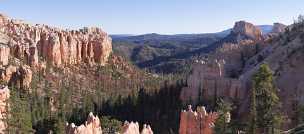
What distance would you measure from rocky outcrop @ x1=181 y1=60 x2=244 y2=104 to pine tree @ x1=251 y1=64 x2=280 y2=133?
5496 cm

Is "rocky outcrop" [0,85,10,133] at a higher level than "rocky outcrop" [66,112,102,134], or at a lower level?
lower

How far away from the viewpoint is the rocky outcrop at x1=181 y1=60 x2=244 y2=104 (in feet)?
359

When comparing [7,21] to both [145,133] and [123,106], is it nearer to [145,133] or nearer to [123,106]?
[123,106]

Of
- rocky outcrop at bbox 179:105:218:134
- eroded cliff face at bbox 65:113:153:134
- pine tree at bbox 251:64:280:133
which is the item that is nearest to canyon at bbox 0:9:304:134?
rocky outcrop at bbox 179:105:218:134

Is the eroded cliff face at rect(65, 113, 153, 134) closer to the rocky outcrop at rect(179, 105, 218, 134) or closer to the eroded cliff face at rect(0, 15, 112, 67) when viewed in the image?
the rocky outcrop at rect(179, 105, 218, 134)

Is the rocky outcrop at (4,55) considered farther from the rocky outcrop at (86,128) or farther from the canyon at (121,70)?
the rocky outcrop at (86,128)

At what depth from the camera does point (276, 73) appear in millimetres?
102938

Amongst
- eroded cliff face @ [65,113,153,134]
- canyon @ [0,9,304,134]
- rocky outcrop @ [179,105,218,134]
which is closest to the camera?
eroded cliff face @ [65,113,153,134]

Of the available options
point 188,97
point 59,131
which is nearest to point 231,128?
point 59,131

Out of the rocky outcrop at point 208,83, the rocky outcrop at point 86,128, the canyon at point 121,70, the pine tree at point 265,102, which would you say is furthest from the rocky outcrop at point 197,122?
the rocky outcrop at point 208,83

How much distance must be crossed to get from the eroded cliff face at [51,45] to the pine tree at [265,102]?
98889 millimetres

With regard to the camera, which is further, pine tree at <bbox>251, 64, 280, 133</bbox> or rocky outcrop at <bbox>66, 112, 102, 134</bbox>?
rocky outcrop at <bbox>66, 112, 102, 134</bbox>

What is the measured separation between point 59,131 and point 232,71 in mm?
57065

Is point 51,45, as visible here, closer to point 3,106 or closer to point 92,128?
point 3,106
